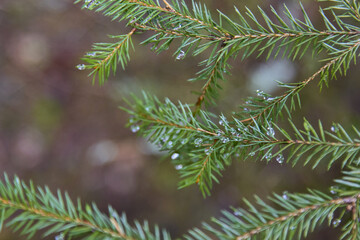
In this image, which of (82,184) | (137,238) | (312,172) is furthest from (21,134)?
(137,238)

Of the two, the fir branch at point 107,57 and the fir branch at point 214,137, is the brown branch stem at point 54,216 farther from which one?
the fir branch at point 107,57

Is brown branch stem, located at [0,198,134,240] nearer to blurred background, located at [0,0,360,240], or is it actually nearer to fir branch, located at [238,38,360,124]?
fir branch, located at [238,38,360,124]

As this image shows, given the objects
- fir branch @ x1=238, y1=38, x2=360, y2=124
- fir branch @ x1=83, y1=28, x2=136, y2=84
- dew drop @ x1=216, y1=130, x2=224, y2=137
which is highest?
fir branch @ x1=83, y1=28, x2=136, y2=84

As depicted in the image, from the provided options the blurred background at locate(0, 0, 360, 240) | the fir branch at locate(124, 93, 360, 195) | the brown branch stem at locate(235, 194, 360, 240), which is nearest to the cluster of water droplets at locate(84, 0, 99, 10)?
the fir branch at locate(124, 93, 360, 195)

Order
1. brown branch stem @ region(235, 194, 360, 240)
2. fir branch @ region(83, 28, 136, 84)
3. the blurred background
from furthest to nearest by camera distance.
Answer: the blurred background, fir branch @ region(83, 28, 136, 84), brown branch stem @ region(235, 194, 360, 240)

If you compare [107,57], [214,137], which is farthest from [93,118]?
[214,137]

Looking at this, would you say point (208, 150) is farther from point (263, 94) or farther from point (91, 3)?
point (91, 3)

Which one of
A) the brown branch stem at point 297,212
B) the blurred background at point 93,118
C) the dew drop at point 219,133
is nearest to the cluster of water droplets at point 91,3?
the dew drop at point 219,133

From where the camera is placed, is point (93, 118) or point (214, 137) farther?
point (93, 118)

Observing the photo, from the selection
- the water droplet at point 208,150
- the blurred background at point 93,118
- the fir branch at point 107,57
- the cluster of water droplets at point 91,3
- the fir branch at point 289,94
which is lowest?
the water droplet at point 208,150
